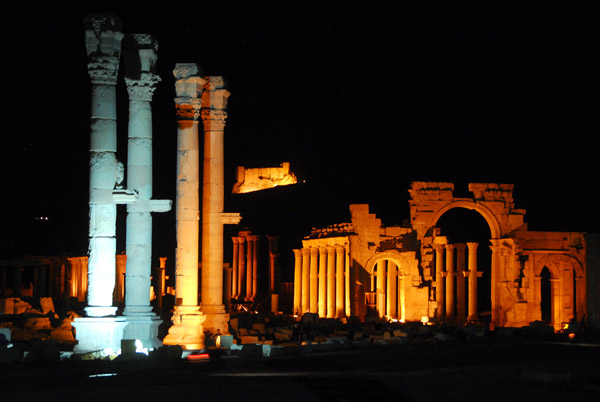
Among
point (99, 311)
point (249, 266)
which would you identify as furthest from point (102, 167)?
point (249, 266)

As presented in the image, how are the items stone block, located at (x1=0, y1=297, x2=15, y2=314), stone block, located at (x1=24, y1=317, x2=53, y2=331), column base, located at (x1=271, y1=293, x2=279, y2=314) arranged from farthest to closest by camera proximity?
column base, located at (x1=271, y1=293, x2=279, y2=314) → stone block, located at (x1=0, y1=297, x2=15, y2=314) → stone block, located at (x1=24, y1=317, x2=53, y2=331)

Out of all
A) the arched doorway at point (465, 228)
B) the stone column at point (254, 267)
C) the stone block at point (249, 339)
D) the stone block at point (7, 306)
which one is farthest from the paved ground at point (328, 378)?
the stone column at point (254, 267)

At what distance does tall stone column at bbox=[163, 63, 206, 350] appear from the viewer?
31.9 metres

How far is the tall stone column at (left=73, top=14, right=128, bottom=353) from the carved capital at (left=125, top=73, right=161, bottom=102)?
181 centimetres

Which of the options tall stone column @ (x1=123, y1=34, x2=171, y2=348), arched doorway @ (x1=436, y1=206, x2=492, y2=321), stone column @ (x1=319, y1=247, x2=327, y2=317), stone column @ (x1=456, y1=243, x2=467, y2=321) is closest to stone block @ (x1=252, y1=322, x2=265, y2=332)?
tall stone column @ (x1=123, y1=34, x2=171, y2=348)

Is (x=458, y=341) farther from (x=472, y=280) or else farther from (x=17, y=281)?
(x=17, y=281)

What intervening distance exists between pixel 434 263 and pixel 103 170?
104 ft

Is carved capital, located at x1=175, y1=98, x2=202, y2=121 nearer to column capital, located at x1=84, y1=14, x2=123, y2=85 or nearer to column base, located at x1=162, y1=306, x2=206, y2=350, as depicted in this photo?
column capital, located at x1=84, y1=14, x2=123, y2=85

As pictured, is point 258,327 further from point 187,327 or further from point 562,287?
point 562,287

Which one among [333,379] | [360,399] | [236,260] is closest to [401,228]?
[236,260]

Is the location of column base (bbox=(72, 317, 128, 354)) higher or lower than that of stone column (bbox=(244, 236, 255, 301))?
lower

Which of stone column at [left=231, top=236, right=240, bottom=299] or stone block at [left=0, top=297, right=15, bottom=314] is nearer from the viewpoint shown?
stone block at [left=0, top=297, right=15, bottom=314]

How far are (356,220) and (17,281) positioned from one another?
24047mm

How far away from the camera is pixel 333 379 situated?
2312 cm
